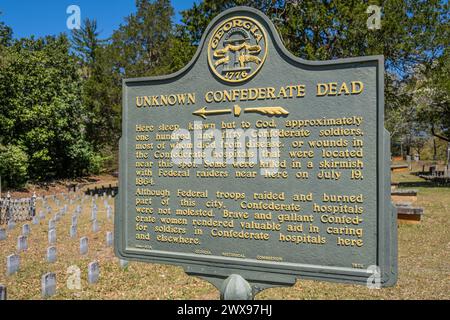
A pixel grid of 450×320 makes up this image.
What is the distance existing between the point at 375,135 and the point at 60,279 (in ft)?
23.4

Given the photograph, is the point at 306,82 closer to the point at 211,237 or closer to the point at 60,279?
the point at 211,237

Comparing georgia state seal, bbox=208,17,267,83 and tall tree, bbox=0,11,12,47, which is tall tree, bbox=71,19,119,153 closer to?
tall tree, bbox=0,11,12,47

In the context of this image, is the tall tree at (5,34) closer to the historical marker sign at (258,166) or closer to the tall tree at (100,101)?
the tall tree at (100,101)

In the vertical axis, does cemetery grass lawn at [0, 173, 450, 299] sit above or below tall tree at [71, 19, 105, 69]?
below

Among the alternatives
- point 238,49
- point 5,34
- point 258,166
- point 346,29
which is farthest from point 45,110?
point 258,166

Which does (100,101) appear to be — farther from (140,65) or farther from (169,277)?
(169,277)

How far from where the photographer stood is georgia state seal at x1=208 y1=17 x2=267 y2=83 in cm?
473

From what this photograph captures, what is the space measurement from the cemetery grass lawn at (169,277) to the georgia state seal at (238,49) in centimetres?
Answer: 416

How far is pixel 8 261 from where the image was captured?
9016 millimetres

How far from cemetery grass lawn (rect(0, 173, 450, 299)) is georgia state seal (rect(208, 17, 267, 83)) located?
4.16m

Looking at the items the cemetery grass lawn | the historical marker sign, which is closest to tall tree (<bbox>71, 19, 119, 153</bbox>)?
the cemetery grass lawn

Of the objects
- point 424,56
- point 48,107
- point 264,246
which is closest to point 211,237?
point 264,246

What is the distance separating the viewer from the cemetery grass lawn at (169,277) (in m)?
7.50

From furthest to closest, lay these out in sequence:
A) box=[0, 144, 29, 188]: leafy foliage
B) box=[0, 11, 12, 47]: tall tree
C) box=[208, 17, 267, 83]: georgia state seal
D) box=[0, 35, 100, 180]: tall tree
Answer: box=[0, 11, 12, 47]: tall tree, box=[0, 35, 100, 180]: tall tree, box=[0, 144, 29, 188]: leafy foliage, box=[208, 17, 267, 83]: georgia state seal
